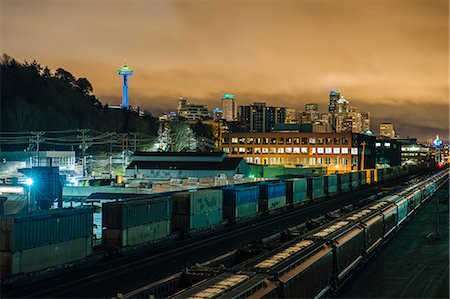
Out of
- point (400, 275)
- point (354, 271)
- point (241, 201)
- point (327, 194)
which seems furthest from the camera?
point (327, 194)

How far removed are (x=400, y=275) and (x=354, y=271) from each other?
5.39 metres

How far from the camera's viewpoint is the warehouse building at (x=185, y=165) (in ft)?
359

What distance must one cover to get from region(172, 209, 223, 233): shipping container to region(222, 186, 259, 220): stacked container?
4096 millimetres

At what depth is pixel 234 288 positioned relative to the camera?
56.5 ft

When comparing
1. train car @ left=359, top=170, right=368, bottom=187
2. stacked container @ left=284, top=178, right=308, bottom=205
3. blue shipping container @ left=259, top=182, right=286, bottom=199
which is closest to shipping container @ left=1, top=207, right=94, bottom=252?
blue shipping container @ left=259, top=182, right=286, bottom=199

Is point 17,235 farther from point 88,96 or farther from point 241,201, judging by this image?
point 88,96

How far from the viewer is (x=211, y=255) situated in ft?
121

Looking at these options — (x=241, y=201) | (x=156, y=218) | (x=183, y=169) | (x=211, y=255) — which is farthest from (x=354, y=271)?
(x=183, y=169)

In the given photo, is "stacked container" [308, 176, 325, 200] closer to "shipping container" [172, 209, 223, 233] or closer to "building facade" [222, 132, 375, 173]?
"shipping container" [172, 209, 223, 233]

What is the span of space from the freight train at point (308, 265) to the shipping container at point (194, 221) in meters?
13.6

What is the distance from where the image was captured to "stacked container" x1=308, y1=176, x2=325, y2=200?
258ft

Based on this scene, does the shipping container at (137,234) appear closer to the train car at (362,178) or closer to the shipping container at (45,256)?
the shipping container at (45,256)

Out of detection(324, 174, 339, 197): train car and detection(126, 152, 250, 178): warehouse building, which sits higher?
detection(126, 152, 250, 178): warehouse building

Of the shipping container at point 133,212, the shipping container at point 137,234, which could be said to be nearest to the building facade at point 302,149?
the shipping container at point 137,234
